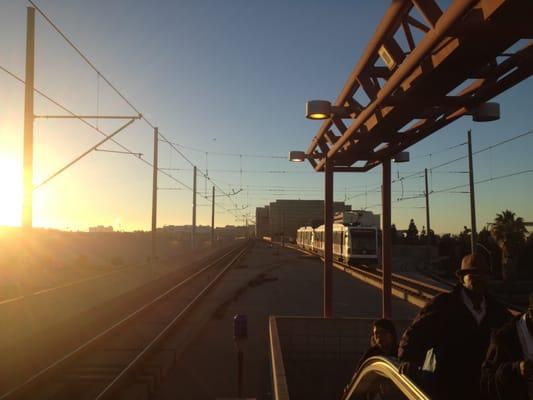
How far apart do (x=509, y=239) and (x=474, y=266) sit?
39490mm

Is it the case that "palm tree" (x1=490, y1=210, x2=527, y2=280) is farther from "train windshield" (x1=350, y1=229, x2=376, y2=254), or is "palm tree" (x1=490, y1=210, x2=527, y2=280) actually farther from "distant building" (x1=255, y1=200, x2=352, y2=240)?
"distant building" (x1=255, y1=200, x2=352, y2=240)

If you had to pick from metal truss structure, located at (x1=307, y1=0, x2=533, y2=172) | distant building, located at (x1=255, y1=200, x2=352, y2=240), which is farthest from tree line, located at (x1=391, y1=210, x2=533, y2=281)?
distant building, located at (x1=255, y1=200, x2=352, y2=240)

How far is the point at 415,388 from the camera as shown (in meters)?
2.66

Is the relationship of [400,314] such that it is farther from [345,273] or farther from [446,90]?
[345,273]

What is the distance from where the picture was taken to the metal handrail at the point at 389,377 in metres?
2.65

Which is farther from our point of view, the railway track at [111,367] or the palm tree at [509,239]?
the palm tree at [509,239]

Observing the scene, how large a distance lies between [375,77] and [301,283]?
72.4ft

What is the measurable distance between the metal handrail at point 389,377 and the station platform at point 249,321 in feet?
16.2

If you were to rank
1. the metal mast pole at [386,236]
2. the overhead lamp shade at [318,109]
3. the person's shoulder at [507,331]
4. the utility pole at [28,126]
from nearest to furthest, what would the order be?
the person's shoulder at [507,331] < the overhead lamp shade at [318,109] < the metal mast pole at [386,236] < the utility pole at [28,126]

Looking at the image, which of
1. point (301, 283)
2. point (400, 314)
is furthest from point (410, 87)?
point (301, 283)

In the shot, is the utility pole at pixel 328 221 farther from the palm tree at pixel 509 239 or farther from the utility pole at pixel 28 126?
the palm tree at pixel 509 239

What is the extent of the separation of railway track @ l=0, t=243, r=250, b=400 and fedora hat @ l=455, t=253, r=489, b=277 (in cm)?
596

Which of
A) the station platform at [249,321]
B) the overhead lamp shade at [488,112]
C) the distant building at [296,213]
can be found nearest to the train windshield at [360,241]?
the station platform at [249,321]

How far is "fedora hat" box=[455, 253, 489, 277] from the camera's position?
4043 mm
